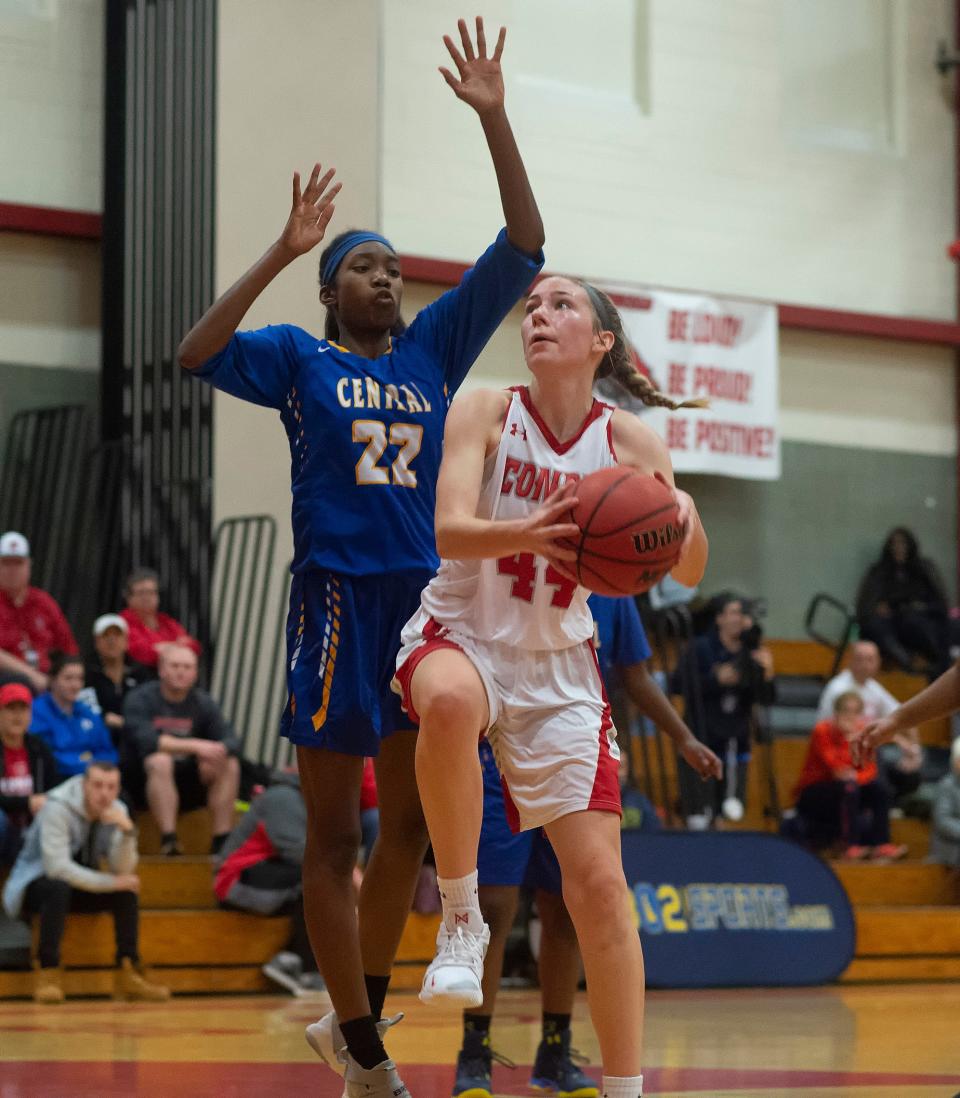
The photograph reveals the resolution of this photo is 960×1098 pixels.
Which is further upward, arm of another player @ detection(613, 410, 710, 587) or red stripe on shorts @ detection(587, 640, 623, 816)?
arm of another player @ detection(613, 410, 710, 587)

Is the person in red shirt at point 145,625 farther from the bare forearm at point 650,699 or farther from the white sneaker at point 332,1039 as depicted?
the white sneaker at point 332,1039

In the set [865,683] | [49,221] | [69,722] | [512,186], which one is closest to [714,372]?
[865,683]

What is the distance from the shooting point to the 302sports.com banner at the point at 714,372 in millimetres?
14648

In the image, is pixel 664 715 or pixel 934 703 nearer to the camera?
pixel 934 703

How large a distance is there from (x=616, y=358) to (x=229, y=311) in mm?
947

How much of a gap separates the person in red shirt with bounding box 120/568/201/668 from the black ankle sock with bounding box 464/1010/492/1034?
228 inches

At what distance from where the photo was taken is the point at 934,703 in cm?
439

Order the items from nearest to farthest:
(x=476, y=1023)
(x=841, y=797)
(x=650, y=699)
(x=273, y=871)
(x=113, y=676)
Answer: (x=476, y=1023), (x=650, y=699), (x=273, y=871), (x=113, y=676), (x=841, y=797)

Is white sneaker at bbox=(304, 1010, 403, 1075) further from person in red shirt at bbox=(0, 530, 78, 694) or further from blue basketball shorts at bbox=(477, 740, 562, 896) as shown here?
person in red shirt at bbox=(0, 530, 78, 694)

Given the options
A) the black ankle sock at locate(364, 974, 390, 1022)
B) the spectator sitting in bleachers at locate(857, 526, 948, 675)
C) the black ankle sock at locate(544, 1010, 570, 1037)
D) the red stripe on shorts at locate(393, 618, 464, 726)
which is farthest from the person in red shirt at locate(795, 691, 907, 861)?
the red stripe on shorts at locate(393, 618, 464, 726)

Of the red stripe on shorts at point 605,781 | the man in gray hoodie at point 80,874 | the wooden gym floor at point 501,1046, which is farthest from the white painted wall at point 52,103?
the red stripe on shorts at point 605,781

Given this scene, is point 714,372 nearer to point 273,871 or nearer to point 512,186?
point 273,871

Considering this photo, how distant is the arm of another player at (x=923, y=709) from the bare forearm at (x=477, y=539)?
1.12m

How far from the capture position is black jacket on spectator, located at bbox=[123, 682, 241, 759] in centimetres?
1005
